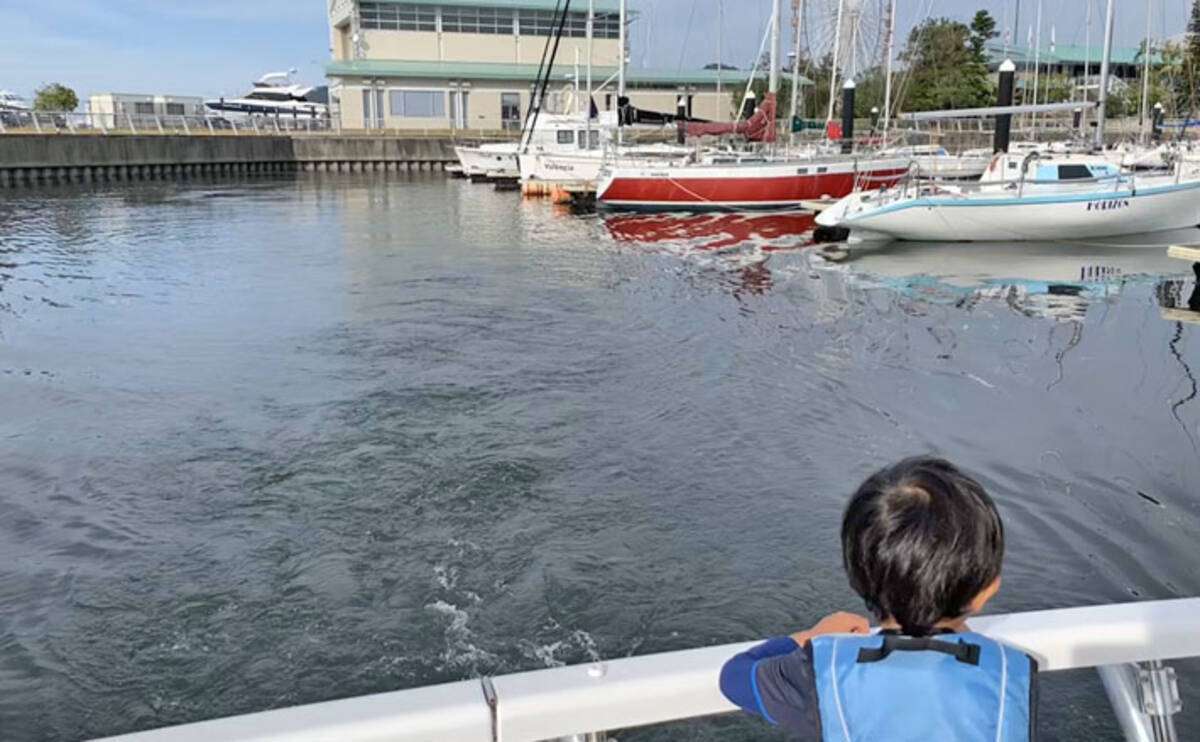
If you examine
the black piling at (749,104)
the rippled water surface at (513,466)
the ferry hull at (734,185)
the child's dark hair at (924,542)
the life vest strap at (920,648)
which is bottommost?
the rippled water surface at (513,466)

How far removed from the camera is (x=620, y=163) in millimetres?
33812

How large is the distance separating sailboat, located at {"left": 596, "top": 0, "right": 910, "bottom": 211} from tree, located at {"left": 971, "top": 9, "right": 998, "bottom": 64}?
45.2 meters

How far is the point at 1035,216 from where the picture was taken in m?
21.4

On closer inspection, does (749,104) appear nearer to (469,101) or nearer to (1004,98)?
(1004,98)

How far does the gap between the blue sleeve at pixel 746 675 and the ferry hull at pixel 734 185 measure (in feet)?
96.9

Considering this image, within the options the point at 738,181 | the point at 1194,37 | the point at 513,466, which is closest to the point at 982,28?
the point at 1194,37

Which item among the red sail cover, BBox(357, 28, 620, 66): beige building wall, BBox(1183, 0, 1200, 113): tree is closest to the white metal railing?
BBox(357, 28, 620, 66): beige building wall

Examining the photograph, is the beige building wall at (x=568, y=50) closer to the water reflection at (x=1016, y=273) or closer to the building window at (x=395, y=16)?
the building window at (x=395, y=16)

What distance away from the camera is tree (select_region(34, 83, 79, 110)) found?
7244 cm

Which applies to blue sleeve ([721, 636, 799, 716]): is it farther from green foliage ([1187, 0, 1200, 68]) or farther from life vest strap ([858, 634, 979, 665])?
green foliage ([1187, 0, 1200, 68])

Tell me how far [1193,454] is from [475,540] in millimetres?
5975

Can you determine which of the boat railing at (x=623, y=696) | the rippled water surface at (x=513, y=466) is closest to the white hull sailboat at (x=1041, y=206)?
the rippled water surface at (x=513, y=466)

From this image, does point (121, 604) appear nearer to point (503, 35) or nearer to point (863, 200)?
point (863, 200)

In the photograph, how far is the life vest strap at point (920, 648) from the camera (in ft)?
5.58
